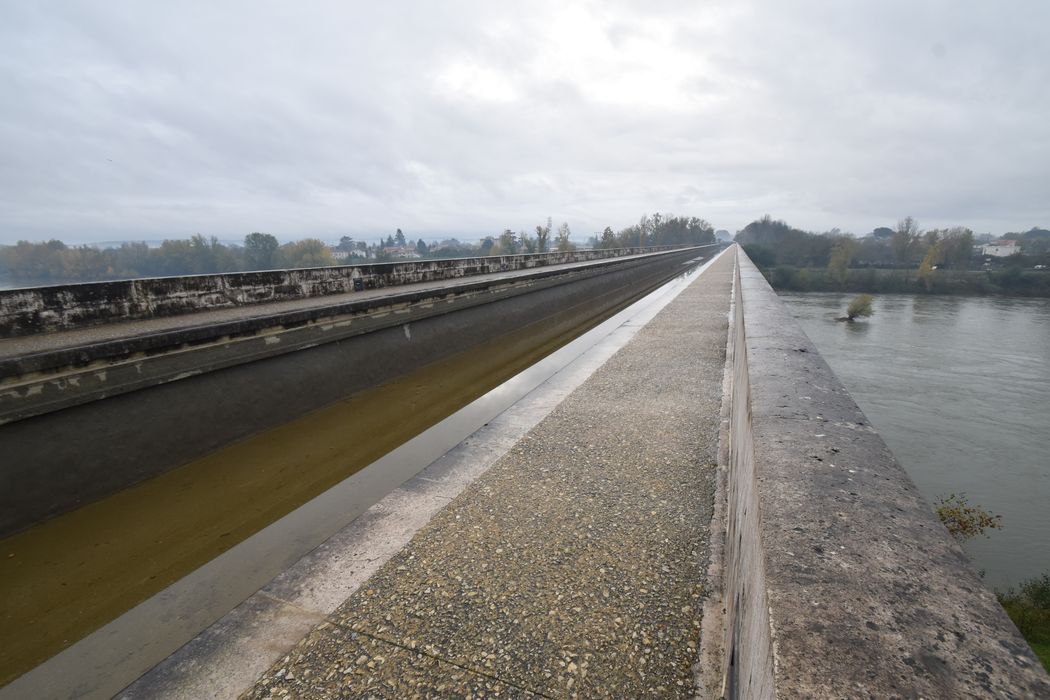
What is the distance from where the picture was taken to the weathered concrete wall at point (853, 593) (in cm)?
89

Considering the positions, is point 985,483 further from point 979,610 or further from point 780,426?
point 979,610

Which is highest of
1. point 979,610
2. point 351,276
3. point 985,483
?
point 351,276

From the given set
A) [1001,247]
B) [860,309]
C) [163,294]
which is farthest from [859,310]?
[1001,247]

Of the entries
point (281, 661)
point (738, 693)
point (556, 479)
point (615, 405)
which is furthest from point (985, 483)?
point (281, 661)

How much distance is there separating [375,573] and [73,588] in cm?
235

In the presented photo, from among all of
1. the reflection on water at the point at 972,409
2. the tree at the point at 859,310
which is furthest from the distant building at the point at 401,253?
the reflection on water at the point at 972,409

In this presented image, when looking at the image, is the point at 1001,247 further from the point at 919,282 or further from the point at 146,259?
the point at 146,259

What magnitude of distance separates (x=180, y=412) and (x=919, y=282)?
8800 cm

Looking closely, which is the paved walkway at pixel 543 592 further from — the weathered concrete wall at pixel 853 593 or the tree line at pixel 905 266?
the tree line at pixel 905 266

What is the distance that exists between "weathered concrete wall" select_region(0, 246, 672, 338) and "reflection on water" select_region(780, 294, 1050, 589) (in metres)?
14.5

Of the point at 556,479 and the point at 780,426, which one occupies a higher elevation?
the point at 780,426

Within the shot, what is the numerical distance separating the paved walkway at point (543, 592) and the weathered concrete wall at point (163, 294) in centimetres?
535

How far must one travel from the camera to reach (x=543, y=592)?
226 cm

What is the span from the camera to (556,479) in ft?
11.0
